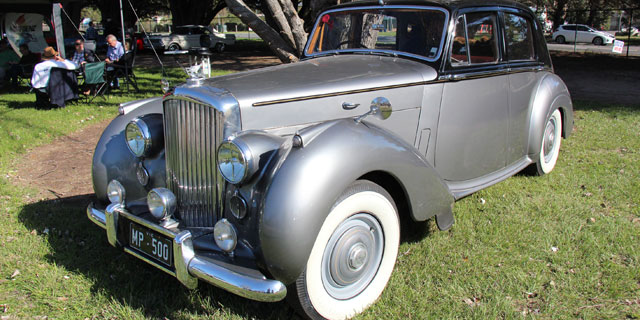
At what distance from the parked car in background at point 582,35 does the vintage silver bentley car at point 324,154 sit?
1080 inches

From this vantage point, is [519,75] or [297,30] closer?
[519,75]

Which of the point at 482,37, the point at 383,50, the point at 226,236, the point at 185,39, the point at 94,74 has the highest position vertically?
the point at 482,37

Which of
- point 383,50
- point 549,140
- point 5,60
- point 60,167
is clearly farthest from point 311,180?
point 5,60

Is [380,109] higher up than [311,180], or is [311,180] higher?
[380,109]

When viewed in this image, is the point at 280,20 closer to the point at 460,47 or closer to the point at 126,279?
the point at 460,47

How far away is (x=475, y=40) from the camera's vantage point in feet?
12.5

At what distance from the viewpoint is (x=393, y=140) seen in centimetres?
282

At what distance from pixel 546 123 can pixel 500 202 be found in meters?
0.96

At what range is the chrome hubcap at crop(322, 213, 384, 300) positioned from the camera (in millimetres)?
2623

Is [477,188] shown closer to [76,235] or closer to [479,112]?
[479,112]

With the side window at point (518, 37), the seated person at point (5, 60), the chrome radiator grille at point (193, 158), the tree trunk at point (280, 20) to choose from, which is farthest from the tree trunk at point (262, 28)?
the seated person at point (5, 60)

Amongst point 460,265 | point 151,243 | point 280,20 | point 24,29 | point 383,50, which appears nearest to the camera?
point 151,243

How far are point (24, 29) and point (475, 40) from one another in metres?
14.0

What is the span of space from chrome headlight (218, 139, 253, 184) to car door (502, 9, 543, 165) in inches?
105
